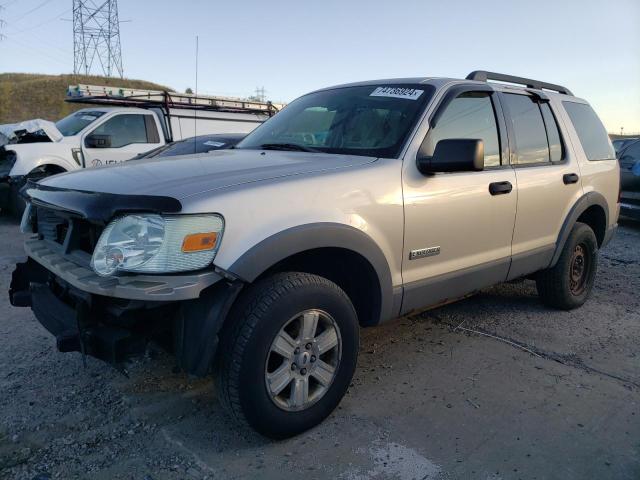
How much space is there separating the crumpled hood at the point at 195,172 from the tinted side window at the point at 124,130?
21.7 feet

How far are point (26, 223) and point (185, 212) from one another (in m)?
1.56

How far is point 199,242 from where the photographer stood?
2295 mm

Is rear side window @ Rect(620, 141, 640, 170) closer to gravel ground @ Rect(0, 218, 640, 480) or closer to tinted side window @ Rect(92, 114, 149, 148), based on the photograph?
gravel ground @ Rect(0, 218, 640, 480)

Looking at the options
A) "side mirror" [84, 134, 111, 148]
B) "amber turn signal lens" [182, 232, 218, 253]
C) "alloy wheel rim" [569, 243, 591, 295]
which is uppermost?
"side mirror" [84, 134, 111, 148]

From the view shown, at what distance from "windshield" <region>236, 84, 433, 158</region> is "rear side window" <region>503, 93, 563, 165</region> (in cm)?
92

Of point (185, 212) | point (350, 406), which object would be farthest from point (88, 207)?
point (350, 406)

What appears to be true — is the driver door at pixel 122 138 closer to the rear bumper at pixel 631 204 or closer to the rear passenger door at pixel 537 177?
the rear passenger door at pixel 537 177

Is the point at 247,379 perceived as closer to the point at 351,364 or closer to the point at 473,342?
the point at 351,364

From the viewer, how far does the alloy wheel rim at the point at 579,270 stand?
15.6 feet

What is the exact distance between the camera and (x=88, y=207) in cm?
245

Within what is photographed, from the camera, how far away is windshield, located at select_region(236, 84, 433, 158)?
327cm

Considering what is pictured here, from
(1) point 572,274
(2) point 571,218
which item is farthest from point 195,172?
(1) point 572,274

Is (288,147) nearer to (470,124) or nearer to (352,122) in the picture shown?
(352,122)

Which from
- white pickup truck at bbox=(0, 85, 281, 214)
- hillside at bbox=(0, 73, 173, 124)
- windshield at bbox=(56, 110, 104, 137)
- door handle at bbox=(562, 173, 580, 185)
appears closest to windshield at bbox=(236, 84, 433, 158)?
door handle at bbox=(562, 173, 580, 185)
